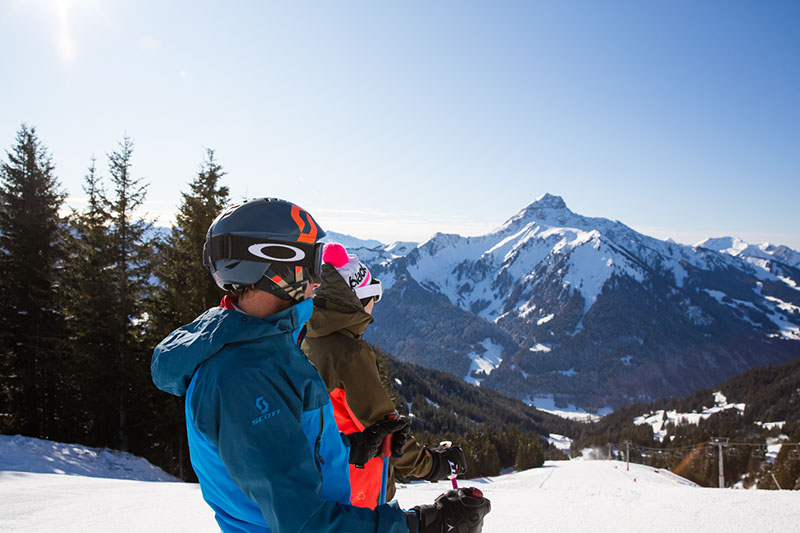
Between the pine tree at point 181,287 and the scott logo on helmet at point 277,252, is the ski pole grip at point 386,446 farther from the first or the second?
the pine tree at point 181,287

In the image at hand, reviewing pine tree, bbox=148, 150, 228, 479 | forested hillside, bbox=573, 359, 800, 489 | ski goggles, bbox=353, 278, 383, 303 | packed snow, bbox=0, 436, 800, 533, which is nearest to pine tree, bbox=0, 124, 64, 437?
pine tree, bbox=148, 150, 228, 479

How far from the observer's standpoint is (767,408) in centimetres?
13925

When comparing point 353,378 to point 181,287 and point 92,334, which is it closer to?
point 181,287

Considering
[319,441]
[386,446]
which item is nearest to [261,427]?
[319,441]

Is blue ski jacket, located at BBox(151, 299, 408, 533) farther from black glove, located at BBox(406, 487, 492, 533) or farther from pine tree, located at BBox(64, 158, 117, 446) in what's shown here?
pine tree, located at BBox(64, 158, 117, 446)

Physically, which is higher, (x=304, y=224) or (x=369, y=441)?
(x=304, y=224)

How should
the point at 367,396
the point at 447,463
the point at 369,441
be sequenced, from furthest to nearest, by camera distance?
the point at 447,463, the point at 367,396, the point at 369,441

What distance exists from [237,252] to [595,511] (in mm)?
6623

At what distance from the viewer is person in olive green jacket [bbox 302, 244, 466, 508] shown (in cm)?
279

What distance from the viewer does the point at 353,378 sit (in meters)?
2.84

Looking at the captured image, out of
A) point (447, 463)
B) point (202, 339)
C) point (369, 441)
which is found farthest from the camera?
point (447, 463)

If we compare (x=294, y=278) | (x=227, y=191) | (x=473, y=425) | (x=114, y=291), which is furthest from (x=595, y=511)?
(x=473, y=425)

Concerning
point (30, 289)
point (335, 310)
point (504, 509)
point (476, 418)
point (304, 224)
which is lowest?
point (476, 418)

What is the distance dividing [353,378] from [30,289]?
18910 mm
